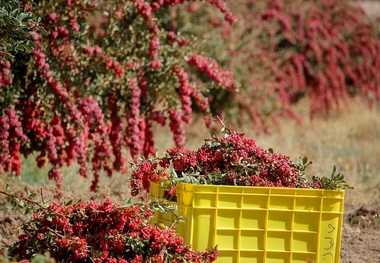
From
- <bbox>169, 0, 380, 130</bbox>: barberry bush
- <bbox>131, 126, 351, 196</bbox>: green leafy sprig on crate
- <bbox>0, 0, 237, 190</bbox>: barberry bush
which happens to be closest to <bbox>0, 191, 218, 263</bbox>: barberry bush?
<bbox>131, 126, 351, 196</bbox>: green leafy sprig on crate

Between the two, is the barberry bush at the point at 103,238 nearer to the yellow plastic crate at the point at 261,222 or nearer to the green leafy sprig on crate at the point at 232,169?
the yellow plastic crate at the point at 261,222

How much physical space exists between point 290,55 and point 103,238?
28.4ft

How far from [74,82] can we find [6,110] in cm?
61

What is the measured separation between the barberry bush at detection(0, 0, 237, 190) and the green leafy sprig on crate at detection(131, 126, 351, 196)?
1.73 metres

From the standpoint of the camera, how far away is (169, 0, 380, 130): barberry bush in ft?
34.8

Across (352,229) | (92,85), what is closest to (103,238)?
(352,229)

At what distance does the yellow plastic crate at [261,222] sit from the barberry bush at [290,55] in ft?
19.7

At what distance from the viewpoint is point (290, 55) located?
12.2 metres

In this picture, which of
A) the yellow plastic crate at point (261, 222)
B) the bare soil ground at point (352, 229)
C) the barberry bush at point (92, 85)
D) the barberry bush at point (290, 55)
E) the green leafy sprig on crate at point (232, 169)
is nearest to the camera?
the yellow plastic crate at point (261, 222)

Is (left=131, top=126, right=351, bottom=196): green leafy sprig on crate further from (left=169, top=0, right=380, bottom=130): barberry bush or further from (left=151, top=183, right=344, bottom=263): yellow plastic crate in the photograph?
(left=169, top=0, right=380, bottom=130): barberry bush

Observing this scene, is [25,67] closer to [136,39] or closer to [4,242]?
[136,39]

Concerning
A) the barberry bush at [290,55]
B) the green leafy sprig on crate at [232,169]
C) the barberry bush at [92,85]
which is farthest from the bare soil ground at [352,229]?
the barberry bush at [290,55]

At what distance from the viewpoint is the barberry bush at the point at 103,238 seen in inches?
155

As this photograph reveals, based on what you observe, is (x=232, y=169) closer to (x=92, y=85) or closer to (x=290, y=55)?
(x=92, y=85)
